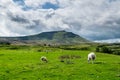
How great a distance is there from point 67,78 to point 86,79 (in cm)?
296

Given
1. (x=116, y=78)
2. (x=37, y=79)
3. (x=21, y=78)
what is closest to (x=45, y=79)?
(x=37, y=79)

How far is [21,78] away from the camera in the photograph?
123ft

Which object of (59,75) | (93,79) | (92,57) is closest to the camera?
(93,79)

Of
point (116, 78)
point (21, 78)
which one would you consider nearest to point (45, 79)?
point (21, 78)

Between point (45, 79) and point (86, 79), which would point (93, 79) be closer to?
point (86, 79)

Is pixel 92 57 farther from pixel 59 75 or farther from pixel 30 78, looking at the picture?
pixel 30 78

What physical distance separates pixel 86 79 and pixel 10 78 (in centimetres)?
1144

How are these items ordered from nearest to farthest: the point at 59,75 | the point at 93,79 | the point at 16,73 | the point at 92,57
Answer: the point at 93,79
the point at 59,75
the point at 16,73
the point at 92,57

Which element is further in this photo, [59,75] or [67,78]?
[59,75]

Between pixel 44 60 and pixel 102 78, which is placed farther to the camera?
pixel 44 60

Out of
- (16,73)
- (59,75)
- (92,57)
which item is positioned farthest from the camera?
(92,57)

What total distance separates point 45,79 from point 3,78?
6.46 metres

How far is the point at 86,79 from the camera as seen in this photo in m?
35.3

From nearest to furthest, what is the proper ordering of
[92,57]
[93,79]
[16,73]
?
[93,79] < [16,73] < [92,57]
